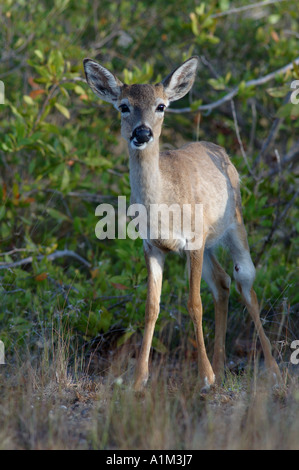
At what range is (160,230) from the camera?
540 centimetres

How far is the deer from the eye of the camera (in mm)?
5359

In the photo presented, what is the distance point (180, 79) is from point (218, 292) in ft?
6.97

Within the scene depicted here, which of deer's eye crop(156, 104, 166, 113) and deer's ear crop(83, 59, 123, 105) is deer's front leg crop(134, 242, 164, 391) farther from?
deer's ear crop(83, 59, 123, 105)

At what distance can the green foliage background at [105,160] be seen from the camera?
6547mm

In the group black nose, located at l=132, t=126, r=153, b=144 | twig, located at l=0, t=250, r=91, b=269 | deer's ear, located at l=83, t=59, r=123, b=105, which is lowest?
twig, located at l=0, t=250, r=91, b=269

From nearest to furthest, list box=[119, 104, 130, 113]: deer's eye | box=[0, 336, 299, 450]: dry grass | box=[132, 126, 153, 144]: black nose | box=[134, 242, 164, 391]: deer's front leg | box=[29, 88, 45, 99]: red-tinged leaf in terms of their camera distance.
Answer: box=[0, 336, 299, 450]: dry grass, box=[132, 126, 153, 144]: black nose, box=[119, 104, 130, 113]: deer's eye, box=[134, 242, 164, 391]: deer's front leg, box=[29, 88, 45, 99]: red-tinged leaf

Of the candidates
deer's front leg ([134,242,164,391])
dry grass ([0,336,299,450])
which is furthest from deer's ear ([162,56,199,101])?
dry grass ([0,336,299,450])

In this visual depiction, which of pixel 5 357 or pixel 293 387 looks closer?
pixel 293 387

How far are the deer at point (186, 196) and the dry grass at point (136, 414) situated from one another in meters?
0.50

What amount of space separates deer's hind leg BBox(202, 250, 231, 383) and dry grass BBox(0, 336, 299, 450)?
0.84m

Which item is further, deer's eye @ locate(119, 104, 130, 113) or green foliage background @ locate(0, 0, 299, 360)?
green foliage background @ locate(0, 0, 299, 360)
